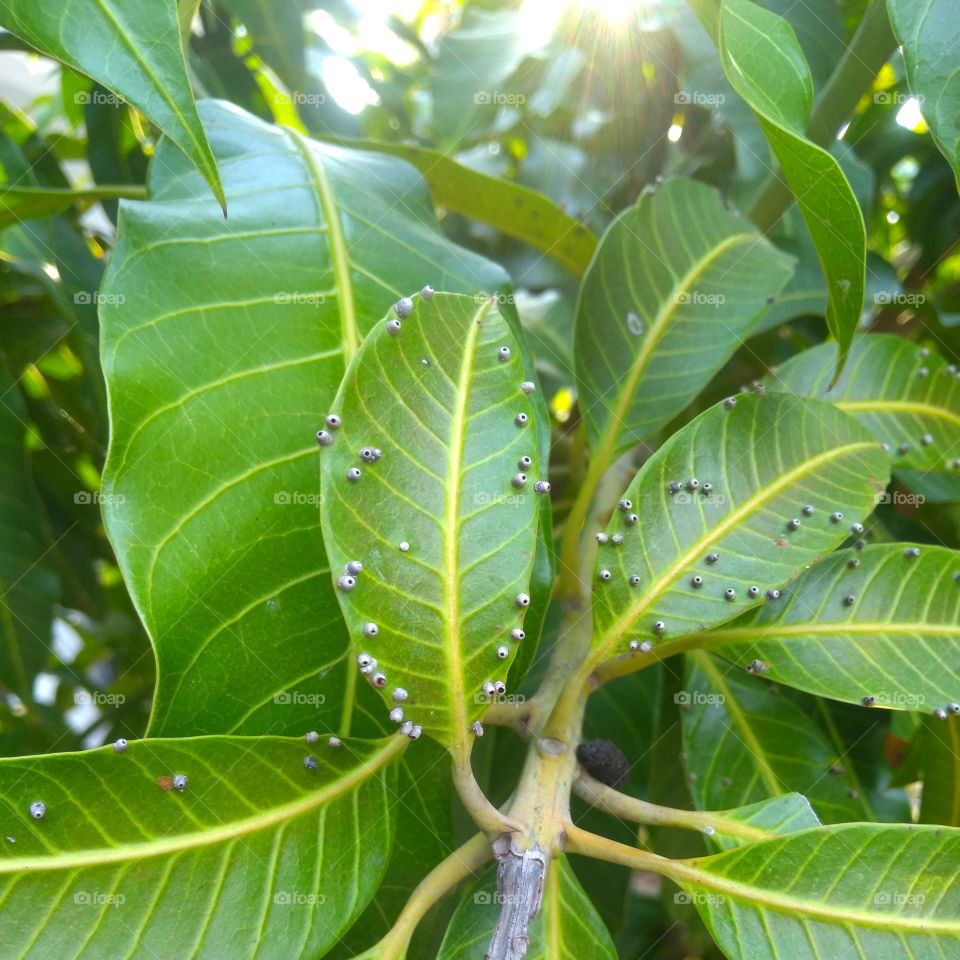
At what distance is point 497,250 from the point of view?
1.30 metres

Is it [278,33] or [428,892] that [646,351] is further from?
[278,33]

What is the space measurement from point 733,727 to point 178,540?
504mm

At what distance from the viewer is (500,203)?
3.21 feet

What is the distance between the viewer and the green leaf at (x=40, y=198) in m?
0.85

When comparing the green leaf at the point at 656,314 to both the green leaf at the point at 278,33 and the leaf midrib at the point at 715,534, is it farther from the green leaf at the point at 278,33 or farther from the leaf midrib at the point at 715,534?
the green leaf at the point at 278,33

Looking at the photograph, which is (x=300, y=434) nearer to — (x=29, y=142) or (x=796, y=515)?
(x=796, y=515)

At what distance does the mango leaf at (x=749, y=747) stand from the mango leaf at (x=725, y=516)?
8.1 inches

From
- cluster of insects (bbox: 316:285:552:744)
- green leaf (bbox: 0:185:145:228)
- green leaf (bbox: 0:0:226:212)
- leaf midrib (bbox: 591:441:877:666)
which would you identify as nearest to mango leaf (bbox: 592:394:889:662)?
leaf midrib (bbox: 591:441:877:666)

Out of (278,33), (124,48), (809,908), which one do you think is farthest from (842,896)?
(278,33)

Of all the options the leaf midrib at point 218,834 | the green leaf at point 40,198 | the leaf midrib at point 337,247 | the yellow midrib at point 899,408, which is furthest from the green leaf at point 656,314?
the green leaf at point 40,198

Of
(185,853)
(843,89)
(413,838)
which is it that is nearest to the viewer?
(185,853)

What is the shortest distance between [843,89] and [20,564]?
99cm

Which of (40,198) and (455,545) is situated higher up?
(40,198)

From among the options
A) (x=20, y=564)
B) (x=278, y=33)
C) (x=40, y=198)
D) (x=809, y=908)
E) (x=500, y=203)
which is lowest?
(x=809, y=908)
